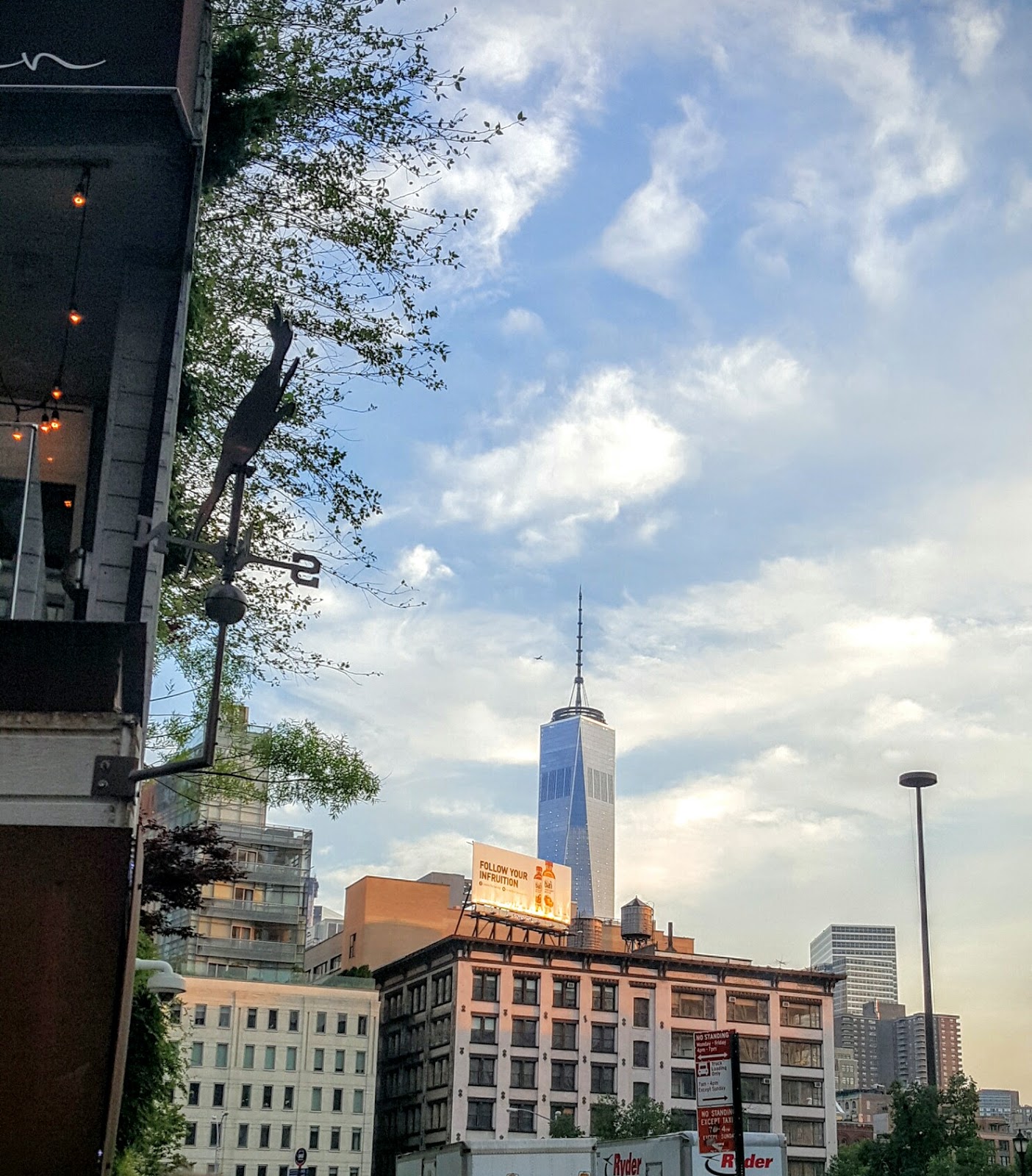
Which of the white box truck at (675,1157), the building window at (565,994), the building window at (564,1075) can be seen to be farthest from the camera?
the building window at (565,994)

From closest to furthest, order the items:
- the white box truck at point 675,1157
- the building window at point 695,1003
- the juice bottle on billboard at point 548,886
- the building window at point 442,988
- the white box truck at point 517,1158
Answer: the white box truck at point 675,1157, the white box truck at point 517,1158, the building window at point 442,988, the building window at point 695,1003, the juice bottle on billboard at point 548,886

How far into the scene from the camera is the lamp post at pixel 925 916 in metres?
38.4

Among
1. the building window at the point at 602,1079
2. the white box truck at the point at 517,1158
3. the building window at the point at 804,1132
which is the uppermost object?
the building window at the point at 602,1079

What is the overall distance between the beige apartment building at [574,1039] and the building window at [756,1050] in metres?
0.10

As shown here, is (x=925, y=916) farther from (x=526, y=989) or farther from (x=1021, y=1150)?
(x=526, y=989)

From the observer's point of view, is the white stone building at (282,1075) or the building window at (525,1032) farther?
the building window at (525,1032)

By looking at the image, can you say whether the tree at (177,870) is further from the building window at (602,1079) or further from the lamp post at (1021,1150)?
the building window at (602,1079)

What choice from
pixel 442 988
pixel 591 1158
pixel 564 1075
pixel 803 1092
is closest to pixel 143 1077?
pixel 591 1158

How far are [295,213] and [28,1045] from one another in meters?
12.5

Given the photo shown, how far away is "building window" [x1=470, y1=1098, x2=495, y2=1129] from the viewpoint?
302 feet

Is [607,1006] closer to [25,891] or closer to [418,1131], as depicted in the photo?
[418,1131]

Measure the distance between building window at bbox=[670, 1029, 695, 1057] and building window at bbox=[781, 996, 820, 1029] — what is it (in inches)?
304

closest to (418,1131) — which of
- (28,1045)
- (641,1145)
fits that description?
(641,1145)

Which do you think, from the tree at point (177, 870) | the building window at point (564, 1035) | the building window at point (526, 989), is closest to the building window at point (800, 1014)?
the building window at point (564, 1035)
